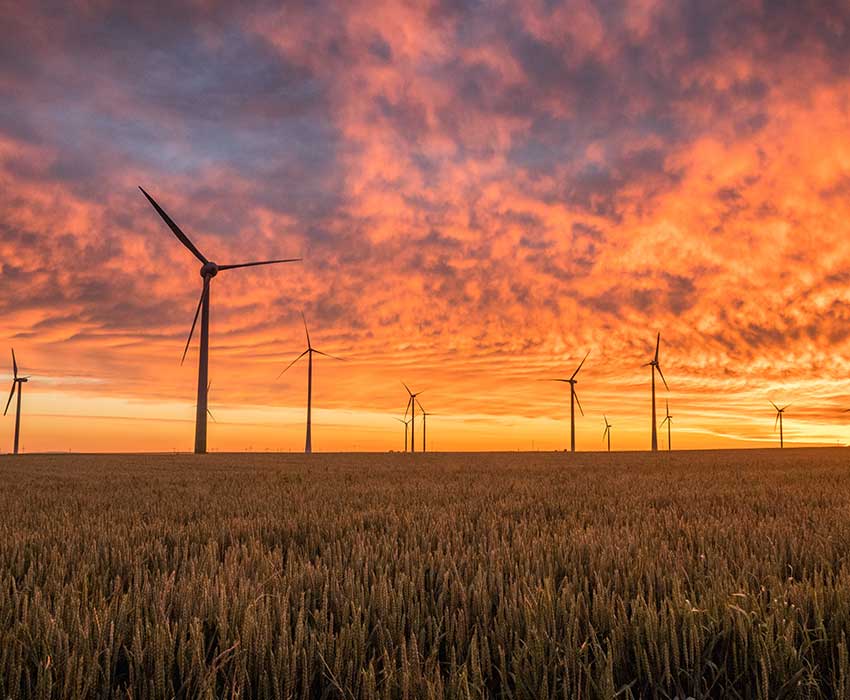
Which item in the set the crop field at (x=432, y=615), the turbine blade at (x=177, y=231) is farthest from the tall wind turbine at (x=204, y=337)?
the crop field at (x=432, y=615)

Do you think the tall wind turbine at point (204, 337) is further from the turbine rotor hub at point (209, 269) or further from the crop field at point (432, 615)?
the crop field at point (432, 615)

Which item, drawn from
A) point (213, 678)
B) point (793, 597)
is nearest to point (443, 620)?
point (213, 678)

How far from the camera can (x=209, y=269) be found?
60.4 metres

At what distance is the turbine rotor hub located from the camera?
60.3m

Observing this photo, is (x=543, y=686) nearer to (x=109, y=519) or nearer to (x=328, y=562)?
(x=328, y=562)

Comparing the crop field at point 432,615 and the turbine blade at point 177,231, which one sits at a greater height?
the turbine blade at point 177,231

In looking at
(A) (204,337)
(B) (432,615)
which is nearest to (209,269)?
(A) (204,337)

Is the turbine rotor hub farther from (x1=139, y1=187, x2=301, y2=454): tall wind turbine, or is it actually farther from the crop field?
the crop field

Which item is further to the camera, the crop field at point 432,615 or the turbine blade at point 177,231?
the turbine blade at point 177,231

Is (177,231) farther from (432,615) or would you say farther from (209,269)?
(432,615)

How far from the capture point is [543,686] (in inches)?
99.1

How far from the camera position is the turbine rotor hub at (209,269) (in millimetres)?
60344

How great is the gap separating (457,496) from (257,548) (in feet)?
24.9

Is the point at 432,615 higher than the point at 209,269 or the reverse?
the reverse
